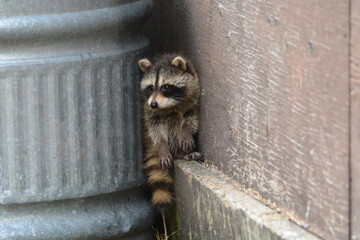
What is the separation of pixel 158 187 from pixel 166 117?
44cm

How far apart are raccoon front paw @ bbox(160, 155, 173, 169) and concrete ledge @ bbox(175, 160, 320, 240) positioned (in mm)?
65

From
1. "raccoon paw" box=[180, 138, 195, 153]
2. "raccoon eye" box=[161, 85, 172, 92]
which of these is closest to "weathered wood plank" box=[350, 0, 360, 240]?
"raccoon paw" box=[180, 138, 195, 153]

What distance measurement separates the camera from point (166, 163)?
429 cm

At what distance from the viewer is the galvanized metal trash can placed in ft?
12.0

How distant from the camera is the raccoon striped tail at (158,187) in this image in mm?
4207

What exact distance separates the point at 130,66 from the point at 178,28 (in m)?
0.44

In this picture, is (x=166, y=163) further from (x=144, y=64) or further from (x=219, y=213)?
(x=219, y=213)

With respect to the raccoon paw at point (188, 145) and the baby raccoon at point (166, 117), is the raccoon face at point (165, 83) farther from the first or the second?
the raccoon paw at point (188, 145)

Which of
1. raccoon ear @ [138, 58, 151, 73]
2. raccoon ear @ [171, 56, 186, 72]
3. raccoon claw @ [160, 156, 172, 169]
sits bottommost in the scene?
raccoon claw @ [160, 156, 172, 169]

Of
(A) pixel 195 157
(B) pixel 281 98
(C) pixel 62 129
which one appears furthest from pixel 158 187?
(B) pixel 281 98

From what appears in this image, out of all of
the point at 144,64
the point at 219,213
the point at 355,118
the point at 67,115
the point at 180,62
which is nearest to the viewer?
the point at 355,118

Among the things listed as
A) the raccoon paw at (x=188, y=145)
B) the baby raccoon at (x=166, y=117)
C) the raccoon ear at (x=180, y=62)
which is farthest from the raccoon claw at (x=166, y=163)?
the raccoon ear at (x=180, y=62)

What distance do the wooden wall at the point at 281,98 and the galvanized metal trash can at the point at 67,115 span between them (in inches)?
16.0

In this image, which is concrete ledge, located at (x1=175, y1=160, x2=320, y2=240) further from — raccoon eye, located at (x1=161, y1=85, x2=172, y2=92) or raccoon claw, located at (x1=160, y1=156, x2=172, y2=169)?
raccoon eye, located at (x1=161, y1=85, x2=172, y2=92)
